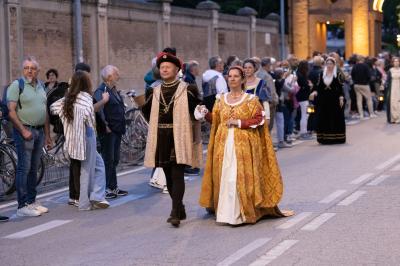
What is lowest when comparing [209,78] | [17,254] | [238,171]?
[17,254]

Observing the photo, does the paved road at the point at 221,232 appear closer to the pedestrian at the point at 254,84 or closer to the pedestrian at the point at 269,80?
the pedestrian at the point at 254,84

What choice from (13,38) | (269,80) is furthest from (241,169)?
(13,38)

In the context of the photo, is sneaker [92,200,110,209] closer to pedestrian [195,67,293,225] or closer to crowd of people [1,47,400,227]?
crowd of people [1,47,400,227]

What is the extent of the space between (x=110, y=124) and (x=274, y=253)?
4.77 metres

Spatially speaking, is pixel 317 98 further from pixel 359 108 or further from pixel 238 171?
pixel 238 171

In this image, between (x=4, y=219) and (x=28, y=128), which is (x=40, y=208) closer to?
(x=4, y=219)

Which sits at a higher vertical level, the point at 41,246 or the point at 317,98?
the point at 317,98

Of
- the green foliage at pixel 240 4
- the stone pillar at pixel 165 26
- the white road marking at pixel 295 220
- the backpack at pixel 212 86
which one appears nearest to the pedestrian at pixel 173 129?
the white road marking at pixel 295 220

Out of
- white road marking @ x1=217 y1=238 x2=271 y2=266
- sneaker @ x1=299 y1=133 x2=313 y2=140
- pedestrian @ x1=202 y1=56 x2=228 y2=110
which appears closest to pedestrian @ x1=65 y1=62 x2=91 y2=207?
white road marking @ x1=217 y1=238 x2=271 y2=266

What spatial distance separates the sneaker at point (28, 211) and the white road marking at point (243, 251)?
3336 mm

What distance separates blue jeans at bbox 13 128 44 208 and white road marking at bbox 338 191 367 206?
144 inches

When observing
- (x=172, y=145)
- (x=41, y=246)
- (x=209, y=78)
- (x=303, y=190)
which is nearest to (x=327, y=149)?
(x=209, y=78)

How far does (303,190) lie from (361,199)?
1.21 meters

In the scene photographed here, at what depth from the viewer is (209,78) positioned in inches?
645
